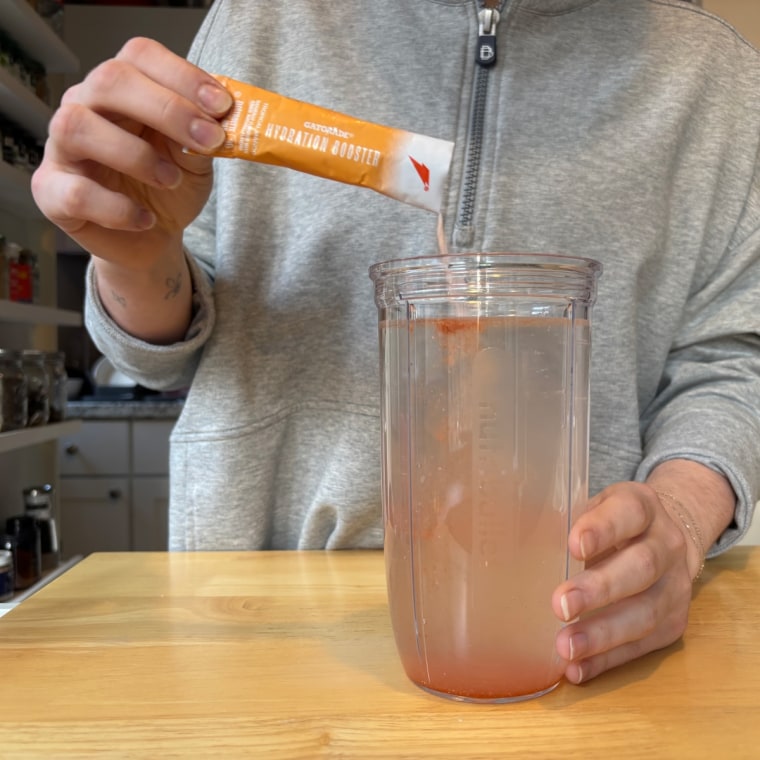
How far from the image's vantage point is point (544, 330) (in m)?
0.42

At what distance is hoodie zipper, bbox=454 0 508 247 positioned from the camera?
0.81 meters

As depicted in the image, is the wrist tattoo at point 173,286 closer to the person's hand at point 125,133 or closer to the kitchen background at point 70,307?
the person's hand at point 125,133

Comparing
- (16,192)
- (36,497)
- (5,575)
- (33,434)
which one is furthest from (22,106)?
(5,575)

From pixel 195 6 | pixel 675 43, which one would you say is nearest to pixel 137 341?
pixel 675 43

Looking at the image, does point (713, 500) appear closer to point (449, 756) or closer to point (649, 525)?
point (649, 525)

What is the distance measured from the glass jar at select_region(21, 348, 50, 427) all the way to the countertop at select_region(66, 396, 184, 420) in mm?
750

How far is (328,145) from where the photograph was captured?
509 mm

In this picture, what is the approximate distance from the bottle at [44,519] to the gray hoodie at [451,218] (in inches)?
48.8

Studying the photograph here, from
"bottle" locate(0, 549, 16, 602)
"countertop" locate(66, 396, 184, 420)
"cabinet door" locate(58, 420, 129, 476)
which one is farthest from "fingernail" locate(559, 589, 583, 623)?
"cabinet door" locate(58, 420, 129, 476)

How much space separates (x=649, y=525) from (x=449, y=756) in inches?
7.9

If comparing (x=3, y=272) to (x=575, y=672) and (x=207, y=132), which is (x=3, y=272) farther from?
(x=575, y=672)

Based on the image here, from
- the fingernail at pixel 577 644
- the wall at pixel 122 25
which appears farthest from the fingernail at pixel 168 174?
the wall at pixel 122 25

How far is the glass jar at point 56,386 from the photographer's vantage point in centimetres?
192

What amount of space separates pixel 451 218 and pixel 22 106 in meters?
1.45
